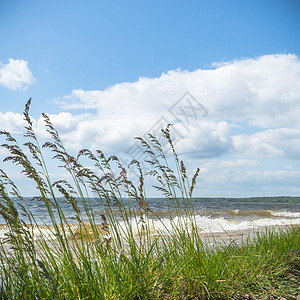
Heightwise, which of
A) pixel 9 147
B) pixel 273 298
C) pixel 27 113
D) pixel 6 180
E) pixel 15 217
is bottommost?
pixel 273 298

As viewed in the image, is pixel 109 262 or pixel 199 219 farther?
pixel 199 219

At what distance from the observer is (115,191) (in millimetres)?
2496

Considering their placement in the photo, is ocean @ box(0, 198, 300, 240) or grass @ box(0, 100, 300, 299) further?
ocean @ box(0, 198, 300, 240)

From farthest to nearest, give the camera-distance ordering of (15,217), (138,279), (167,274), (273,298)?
1. (273,298)
2. (167,274)
3. (138,279)
4. (15,217)

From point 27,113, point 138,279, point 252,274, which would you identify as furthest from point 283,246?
point 27,113

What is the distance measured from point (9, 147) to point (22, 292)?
100 centimetres

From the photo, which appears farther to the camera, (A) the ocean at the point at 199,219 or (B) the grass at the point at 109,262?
(A) the ocean at the point at 199,219

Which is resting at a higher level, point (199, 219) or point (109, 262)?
point (109, 262)

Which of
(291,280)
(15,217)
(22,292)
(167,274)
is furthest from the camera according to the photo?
(291,280)

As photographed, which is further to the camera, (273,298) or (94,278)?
(273,298)

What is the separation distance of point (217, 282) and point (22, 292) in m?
1.71

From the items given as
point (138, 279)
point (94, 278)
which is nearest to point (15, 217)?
point (94, 278)

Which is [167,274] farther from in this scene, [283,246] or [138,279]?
[283,246]

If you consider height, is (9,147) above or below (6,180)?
above
